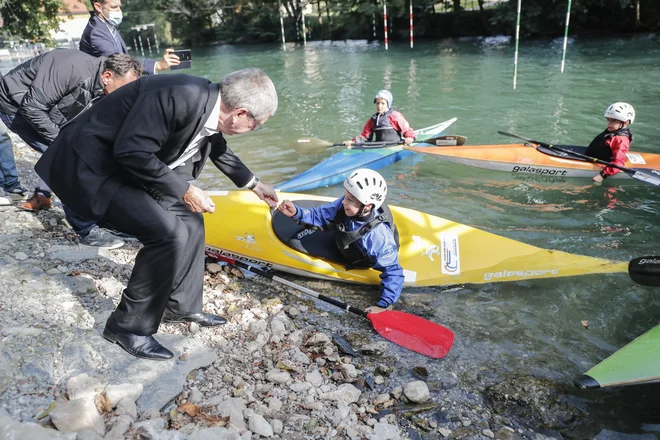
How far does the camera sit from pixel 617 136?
20.0ft

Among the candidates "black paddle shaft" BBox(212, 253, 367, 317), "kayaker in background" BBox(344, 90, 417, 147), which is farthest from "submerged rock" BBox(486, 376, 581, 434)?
"kayaker in background" BBox(344, 90, 417, 147)

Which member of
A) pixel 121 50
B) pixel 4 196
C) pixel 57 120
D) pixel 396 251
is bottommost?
pixel 396 251

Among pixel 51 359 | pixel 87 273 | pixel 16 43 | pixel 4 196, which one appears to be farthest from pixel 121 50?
pixel 16 43

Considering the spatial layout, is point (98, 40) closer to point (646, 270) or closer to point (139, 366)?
point (139, 366)

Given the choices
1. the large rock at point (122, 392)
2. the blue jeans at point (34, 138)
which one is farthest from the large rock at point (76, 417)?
the blue jeans at point (34, 138)

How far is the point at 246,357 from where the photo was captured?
9.50ft

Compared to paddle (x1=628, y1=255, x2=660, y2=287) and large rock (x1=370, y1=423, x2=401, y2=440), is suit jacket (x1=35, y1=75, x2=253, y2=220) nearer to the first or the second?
large rock (x1=370, y1=423, x2=401, y2=440)

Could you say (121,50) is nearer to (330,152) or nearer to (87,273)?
(87,273)

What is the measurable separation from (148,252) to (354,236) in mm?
1713

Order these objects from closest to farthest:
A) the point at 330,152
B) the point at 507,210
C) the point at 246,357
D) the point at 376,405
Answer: the point at 376,405
the point at 246,357
the point at 507,210
the point at 330,152

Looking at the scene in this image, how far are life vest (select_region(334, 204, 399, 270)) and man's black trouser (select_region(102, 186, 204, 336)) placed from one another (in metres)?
1.40

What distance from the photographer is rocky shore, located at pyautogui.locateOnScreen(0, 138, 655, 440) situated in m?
2.17

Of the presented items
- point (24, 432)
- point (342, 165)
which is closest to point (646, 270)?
point (24, 432)

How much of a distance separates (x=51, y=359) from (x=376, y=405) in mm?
1709
